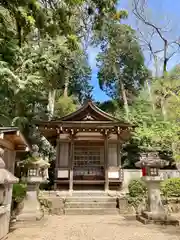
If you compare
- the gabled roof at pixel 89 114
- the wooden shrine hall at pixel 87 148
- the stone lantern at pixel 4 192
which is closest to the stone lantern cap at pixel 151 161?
the wooden shrine hall at pixel 87 148

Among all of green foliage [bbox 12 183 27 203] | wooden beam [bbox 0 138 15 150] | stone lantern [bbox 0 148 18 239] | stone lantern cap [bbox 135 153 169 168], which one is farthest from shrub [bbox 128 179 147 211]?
stone lantern [bbox 0 148 18 239]

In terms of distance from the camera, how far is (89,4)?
8391mm

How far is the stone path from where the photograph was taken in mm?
6281

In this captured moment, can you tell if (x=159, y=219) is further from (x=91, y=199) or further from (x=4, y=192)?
(x=4, y=192)

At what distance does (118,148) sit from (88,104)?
126 inches

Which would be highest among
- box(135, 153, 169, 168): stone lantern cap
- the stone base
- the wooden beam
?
the wooden beam

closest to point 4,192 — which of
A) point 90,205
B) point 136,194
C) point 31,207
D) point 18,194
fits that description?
point 31,207

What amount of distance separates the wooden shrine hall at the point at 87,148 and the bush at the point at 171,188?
8.20ft

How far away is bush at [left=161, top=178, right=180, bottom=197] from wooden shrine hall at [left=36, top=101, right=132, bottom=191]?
8.20 feet

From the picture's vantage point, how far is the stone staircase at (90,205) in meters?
10.6

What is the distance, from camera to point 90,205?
11141mm

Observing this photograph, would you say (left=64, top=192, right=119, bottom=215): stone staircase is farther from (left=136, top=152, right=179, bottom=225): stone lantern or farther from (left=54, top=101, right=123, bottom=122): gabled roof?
A: (left=54, top=101, right=123, bottom=122): gabled roof

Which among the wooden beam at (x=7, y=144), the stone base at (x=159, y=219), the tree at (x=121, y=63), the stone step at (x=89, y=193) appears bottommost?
the stone base at (x=159, y=219)

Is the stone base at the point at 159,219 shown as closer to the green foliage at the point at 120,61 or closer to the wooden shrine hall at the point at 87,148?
the wooden shrine hall at the point at 87,148
